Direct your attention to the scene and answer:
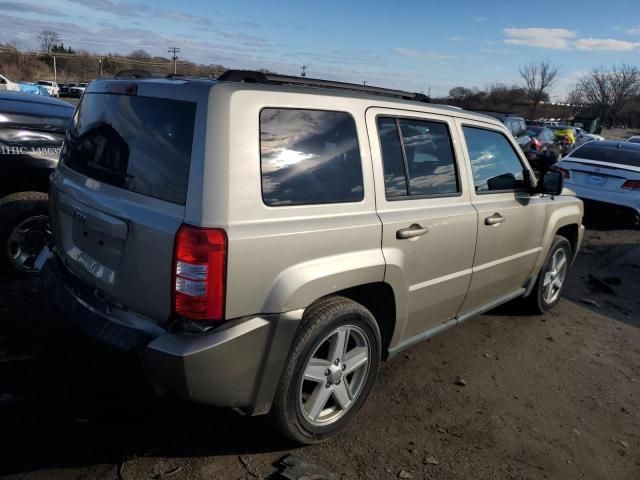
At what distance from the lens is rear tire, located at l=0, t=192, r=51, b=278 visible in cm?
449

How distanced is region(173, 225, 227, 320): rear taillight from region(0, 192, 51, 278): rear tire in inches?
118

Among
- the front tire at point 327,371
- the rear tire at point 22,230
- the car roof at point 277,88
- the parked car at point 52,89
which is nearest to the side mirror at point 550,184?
the car roof at point 277,88

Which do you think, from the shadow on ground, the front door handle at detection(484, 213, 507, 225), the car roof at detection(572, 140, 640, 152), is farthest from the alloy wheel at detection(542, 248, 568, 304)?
the car roof at detection(572, 140, 640, 152)

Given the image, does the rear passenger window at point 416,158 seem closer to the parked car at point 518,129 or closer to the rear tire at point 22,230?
the rear tire at point 22,230

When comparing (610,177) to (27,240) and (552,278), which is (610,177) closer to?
(552,278)

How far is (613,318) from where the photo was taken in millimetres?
5262

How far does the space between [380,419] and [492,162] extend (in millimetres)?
2087

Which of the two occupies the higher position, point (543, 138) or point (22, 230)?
point (543, 138)

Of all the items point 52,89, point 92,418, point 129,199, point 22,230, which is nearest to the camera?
point 129,199

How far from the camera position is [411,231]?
3049 millimetres

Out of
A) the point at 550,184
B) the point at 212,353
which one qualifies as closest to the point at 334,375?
the point at 212,353

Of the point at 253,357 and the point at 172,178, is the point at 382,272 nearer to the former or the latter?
the point at 253,357

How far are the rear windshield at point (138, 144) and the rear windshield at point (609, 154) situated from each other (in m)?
9.18

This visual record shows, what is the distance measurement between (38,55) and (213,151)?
72548mm
